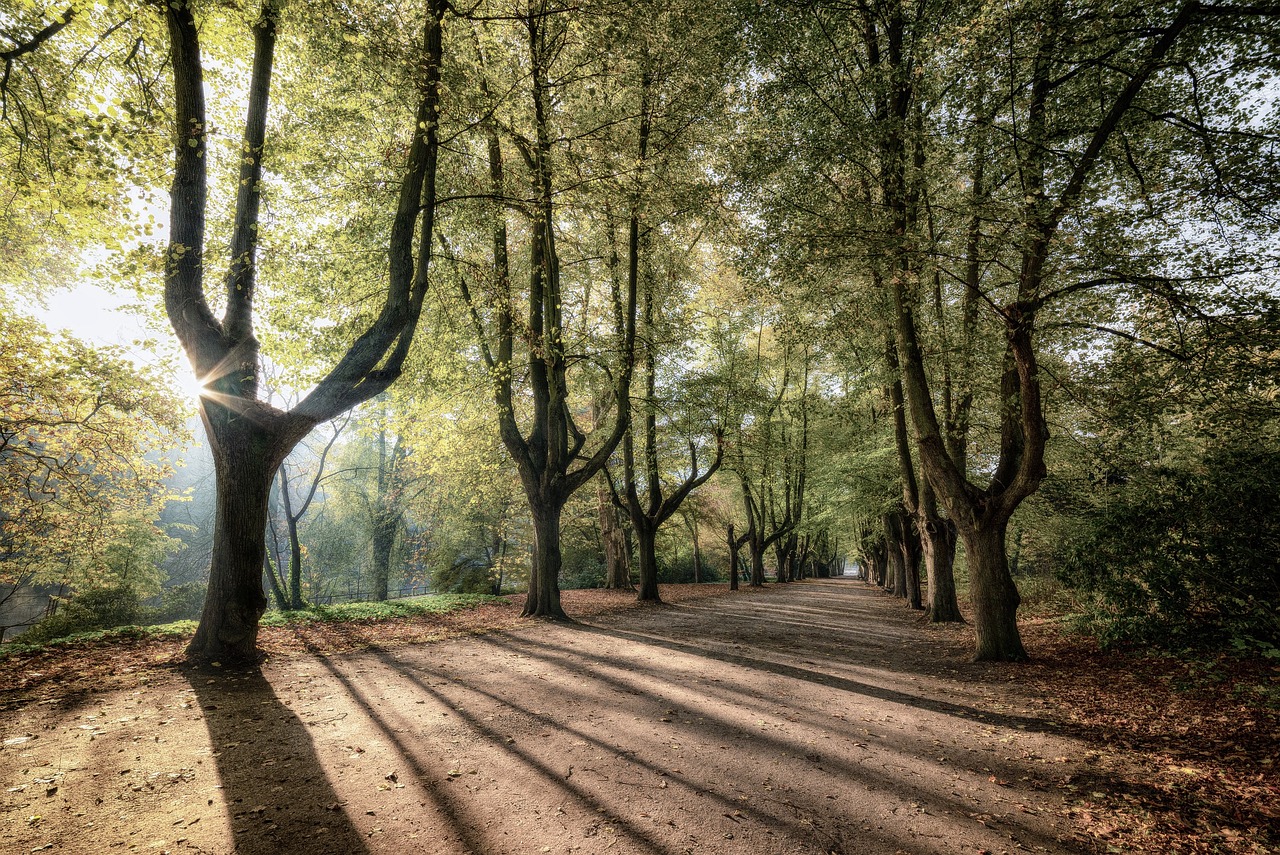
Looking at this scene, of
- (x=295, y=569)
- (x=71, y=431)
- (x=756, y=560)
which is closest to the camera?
(x=71, y=431)

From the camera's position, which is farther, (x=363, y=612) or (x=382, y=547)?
(x=382, y=547)

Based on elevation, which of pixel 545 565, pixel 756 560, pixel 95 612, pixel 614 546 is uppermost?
pixel 545 565

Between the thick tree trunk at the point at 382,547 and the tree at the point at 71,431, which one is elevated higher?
the tree at the point at 71,431

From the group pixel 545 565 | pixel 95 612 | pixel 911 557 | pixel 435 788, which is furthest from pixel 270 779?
pixel 911 557

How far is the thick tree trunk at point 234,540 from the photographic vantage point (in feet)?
20.7

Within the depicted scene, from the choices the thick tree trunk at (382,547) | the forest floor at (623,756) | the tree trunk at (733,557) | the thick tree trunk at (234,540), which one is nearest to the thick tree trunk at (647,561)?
the forest floor at (623,756)

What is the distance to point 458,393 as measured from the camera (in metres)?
12.3

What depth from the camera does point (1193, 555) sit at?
263 inches

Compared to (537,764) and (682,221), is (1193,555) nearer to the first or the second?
(537,764)

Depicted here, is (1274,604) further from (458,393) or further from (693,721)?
(458,393)

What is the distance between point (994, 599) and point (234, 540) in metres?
11.3

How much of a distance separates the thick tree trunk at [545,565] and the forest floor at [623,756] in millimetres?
4484

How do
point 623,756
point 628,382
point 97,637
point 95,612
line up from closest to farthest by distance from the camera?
point 623,756 → point 97,637 → point 628,382 → point 95,612

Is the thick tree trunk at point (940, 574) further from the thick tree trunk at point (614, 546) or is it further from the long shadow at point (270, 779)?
the long shadow at point (270, 779)
